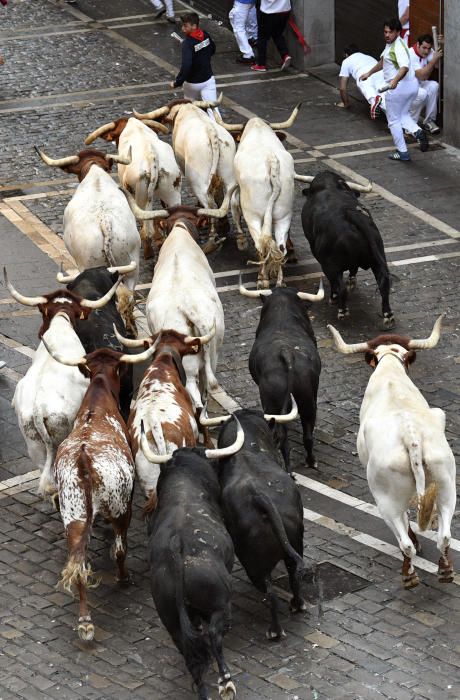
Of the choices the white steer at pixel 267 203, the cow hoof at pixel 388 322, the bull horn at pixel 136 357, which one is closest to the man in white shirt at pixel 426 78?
the white steer at pixel 267 203

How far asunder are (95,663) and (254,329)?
621cm

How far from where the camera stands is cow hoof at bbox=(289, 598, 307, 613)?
10883 millimetres

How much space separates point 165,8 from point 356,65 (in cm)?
672

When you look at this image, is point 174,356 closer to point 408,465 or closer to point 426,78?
point 408,465

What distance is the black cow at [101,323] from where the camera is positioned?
1327cm

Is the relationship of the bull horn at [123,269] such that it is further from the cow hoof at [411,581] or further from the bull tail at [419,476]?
the cow hoof at [411,581]

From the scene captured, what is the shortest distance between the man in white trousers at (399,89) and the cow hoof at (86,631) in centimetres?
1192

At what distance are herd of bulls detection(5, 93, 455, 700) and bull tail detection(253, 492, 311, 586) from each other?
13mm

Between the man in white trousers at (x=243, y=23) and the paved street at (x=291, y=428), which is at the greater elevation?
the man in white trousers at (x=243, y=23)

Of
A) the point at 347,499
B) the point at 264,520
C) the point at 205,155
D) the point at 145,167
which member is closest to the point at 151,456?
the point at 264,520

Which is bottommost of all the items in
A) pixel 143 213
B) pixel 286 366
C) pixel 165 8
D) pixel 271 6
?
pixel 165 8

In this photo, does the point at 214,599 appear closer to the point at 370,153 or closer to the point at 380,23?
the point at 370,153

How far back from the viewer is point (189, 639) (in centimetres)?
950

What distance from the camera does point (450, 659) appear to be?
10227 millimetres
